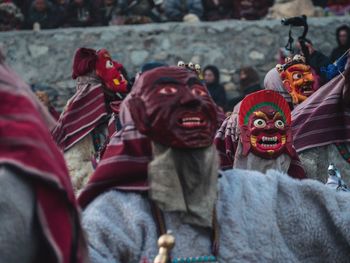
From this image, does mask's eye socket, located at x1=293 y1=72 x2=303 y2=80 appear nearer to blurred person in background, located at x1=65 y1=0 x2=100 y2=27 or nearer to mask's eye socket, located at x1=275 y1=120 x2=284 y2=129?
mask's eye socket, located at x1=275 y1=120 x2=284 y2=129

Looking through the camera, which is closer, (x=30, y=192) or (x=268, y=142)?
(x=30, y=192)

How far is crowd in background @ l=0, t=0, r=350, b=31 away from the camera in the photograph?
15703 millimetres

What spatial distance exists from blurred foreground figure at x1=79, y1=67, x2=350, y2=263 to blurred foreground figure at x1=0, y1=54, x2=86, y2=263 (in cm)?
86

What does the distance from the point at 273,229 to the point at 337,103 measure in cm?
303

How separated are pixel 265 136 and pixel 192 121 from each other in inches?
93.5

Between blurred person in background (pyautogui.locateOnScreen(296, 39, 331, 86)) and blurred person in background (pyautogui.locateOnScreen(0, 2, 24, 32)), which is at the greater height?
blurred person in background (pyautogui.locateOnScreen(296, 39, 331, 86))

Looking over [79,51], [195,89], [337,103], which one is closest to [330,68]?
[337,103]

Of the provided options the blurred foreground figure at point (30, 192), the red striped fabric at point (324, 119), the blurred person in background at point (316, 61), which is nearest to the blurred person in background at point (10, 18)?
the blurred person in background at point (316, 61)

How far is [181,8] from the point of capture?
16016 millimetres

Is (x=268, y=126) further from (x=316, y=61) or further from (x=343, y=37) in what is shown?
(x=343, y=37)

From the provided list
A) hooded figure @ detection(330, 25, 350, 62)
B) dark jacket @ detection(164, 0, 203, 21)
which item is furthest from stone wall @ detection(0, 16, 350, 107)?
hooded figure @ detection(330, 25, 350, 62)

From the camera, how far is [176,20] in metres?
16.0

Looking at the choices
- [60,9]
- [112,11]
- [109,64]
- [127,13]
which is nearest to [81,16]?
[60,9]

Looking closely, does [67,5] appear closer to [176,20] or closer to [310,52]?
[176,20]
